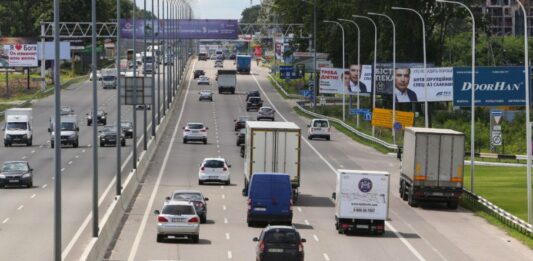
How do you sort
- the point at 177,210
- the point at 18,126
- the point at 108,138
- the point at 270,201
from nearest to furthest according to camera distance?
the point at 177,210, the point at 270,201, the point at 108,138, the point at 18,126

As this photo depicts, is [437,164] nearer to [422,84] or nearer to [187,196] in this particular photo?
[187,196]

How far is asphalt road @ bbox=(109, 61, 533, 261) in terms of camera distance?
40.2m

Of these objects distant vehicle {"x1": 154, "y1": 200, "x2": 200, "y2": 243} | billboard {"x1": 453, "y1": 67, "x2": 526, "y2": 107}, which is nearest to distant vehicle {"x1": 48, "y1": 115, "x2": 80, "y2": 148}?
billboard {"x1": 453, "y1": 67, "x2": 526, "y2": 107}

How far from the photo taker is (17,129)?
90.3m

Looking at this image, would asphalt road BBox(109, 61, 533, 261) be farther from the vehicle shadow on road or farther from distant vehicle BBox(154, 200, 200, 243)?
distant vehicle BBox(154, 200, 200, 243)

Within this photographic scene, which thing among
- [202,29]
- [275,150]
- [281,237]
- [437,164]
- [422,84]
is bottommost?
[281,237]

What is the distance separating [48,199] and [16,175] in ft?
21.0

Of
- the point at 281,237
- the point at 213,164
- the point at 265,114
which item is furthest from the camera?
the point at 265,114

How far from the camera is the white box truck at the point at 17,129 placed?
89.6m

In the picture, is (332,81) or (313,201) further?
(332,81)

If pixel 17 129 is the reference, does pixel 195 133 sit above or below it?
below

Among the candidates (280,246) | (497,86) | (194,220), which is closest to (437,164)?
(194,220)

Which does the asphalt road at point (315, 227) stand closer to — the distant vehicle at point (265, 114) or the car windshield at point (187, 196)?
the car windshield at point (187, 196)

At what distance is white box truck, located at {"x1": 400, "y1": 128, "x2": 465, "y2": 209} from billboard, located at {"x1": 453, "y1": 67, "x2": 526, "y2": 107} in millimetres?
27240
